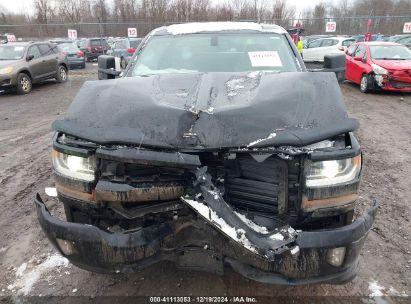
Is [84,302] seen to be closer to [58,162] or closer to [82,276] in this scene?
[82,276]

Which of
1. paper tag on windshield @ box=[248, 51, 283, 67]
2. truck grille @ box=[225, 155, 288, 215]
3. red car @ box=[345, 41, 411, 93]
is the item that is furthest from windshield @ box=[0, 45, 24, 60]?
truck grille @ box=[225, 155, 288, 215]

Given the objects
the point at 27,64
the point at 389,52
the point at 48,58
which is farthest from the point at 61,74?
the point at 389,52

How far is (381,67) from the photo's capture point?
10.7m

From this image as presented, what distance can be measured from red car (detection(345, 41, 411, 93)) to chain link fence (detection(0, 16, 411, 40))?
47.0ft

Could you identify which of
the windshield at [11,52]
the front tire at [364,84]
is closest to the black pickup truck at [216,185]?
the front tire at [364,84]

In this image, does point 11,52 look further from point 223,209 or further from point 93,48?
point 93,48

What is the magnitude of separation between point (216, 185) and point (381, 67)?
10177 millimetres

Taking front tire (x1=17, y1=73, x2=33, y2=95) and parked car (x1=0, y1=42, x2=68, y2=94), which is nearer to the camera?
parked car (x1=0, y1=42, x2=68, y2=94)

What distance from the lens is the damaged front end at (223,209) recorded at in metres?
2.02

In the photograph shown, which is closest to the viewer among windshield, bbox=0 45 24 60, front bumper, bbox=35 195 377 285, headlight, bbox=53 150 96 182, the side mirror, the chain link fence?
front bumper, bbox=35 195 377 285

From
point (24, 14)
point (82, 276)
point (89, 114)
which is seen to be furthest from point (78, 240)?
point (24, 14)

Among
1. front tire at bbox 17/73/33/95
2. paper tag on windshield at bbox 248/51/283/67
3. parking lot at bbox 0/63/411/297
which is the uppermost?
paper tag on windshield at bbox 248/51/283/67

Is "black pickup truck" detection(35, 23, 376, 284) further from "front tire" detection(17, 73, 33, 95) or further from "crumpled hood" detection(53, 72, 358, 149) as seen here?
"front tire" detection(17, 73, 33, 95)

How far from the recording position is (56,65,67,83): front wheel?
14484 mm
